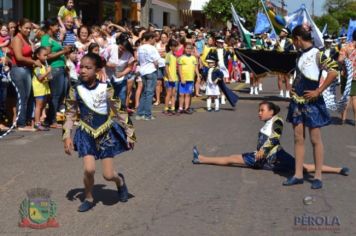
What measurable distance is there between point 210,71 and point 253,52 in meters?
3.05

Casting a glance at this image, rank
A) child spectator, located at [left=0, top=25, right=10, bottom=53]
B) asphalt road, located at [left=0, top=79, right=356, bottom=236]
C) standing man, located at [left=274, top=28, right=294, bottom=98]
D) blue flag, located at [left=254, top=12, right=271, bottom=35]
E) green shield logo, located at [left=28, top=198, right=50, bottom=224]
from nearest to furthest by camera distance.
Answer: asphalt road, located at [left=0, top=79, right=356, bottom=236], green shield logo, located at [left=28, top=198, right=50, bottom=224], child spectator, located at [left=0, top=25, right=10, bottom=53], standing man, located at [left=274, top=28, right=294, bottom=98], blue flag, located at [left=254, top=12, right=271, bottom=35]

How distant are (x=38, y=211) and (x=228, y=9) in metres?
42.6

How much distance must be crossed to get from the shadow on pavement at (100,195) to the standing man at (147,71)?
607 centimetres

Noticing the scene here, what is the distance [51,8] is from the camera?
933 inches

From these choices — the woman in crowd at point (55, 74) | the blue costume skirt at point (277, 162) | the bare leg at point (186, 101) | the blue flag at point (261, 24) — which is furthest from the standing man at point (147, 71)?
the blue flag at point (261, 24)

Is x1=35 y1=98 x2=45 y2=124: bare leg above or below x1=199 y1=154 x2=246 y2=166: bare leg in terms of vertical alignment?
above

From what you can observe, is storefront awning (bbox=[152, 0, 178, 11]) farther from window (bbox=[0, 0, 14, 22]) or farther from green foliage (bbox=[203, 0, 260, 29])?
window (bbox=[0, 0, 14, 22])

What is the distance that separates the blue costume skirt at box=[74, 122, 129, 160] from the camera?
6277 millimetres

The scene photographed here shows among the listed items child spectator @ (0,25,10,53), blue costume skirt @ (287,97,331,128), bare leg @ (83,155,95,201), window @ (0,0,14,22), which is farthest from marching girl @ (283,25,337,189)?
window @ (0,0,14,22)

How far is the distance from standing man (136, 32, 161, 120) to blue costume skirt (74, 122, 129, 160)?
6.94 meters

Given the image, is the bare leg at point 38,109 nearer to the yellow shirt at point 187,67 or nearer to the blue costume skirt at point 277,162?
the yellow shirt at point 187,67

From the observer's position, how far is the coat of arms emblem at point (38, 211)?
588 cm

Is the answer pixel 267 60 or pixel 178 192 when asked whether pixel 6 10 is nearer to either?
pixel 267 60

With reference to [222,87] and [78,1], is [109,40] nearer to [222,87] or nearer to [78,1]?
[222,87]
